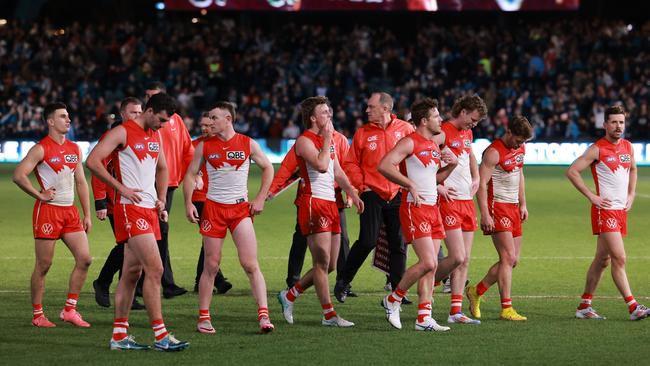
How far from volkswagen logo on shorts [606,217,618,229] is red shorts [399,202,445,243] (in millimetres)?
1542

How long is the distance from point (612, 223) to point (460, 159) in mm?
1407

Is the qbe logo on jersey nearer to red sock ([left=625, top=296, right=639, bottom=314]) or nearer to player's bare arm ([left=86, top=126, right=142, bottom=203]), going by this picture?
player's bare arm ([left=86, top=126, right=142, bottom=203])

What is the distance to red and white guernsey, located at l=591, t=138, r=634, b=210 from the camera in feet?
33.3

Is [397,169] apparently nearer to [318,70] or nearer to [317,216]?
[317,216]

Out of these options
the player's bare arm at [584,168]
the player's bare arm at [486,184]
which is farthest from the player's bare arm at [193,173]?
the player's bare arm at [584,168]

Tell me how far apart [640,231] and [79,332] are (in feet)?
34.1

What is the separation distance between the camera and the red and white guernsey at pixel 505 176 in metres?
10.2

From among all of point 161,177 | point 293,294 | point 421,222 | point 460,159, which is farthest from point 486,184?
point 161,177

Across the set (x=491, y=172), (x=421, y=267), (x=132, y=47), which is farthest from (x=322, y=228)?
(x=132, y=47)

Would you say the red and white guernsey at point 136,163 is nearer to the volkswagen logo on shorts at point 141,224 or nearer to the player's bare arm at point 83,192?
the volkswagen logo on shorts at point 141,224

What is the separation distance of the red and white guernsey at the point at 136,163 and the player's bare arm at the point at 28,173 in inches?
46.6

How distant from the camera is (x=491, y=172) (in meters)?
10.1

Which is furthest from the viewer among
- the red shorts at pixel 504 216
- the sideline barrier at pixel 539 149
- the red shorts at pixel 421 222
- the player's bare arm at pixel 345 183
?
the sideline barrier at pixel 539 149

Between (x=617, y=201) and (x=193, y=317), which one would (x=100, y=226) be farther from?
(x=617, y=201)
